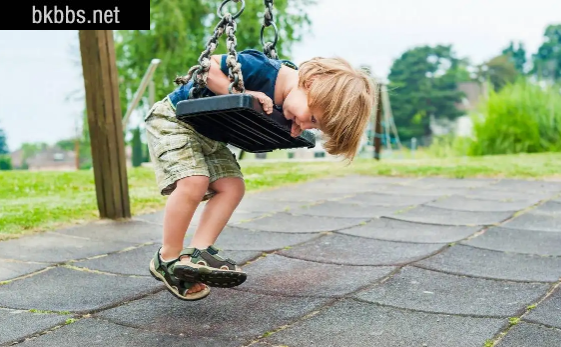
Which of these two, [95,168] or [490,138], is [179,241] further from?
[490,138]

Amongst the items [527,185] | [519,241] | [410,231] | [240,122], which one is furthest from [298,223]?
[527,185]

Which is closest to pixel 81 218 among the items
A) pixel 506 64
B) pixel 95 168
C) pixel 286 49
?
pixel 95 168

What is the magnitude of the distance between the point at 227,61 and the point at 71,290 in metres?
1.17

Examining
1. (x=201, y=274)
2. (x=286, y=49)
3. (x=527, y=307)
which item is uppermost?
(x=286, y=49)

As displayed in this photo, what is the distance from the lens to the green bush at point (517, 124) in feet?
38.8

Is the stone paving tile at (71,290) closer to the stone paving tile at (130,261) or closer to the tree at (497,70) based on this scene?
the stone paving tile at (130,261)

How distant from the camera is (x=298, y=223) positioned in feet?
13.6

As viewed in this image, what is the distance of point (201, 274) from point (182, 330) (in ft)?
0.65

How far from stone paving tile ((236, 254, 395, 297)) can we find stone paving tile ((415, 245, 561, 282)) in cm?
30

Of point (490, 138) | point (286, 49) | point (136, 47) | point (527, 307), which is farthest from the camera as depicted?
point (136, 47)

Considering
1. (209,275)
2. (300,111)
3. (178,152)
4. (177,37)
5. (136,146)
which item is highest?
(177,37)

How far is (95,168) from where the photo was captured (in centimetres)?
421

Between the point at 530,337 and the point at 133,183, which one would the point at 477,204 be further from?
the point at 133,183

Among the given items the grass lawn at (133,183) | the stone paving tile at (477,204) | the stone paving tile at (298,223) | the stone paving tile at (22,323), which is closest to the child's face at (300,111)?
the stone paving tile at (22,323)
